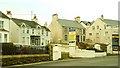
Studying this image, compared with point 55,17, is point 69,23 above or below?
below

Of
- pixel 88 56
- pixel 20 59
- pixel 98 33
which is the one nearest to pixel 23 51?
pixel 20 59

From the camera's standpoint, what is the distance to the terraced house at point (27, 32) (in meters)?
57.3

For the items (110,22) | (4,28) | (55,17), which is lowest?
(4,28)

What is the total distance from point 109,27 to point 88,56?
3096cm

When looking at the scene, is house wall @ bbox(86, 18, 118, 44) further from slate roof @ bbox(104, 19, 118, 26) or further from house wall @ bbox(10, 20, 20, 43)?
house wall @ bbox(10, 20, 20, 43)

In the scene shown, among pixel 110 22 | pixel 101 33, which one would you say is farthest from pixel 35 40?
pixel 110 22

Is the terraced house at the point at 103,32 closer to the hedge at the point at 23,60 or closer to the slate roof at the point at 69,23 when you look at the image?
the slate roof at the point at 69,23

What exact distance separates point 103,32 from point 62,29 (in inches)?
476

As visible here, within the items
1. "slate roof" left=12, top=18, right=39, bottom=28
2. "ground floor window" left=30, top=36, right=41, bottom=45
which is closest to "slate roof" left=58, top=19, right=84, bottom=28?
"slate roof" left=12, top=18, right=39, bottom=28

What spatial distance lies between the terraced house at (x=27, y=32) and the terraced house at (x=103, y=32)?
57.6 ft

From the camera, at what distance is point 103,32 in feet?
253

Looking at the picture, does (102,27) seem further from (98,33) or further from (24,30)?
(24,30)

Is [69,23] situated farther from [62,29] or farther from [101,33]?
[101,33]

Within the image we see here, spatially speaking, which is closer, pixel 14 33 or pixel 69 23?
pixel 14 33
